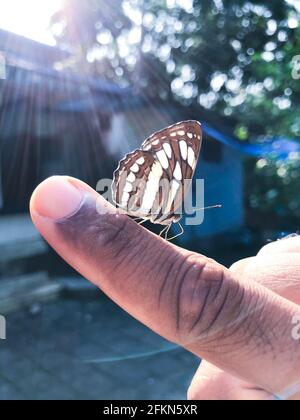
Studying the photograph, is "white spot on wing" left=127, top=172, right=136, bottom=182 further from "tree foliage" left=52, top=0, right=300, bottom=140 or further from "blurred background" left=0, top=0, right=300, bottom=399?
"tree foliage" left=52, top=0, right=300, bottom=140

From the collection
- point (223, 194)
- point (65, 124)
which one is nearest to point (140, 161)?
point (65, 124)

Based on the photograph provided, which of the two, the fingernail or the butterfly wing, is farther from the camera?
the butterfly wing

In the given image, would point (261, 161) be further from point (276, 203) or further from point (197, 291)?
point (197, 291)

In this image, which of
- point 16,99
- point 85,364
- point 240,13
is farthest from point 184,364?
point 240,13

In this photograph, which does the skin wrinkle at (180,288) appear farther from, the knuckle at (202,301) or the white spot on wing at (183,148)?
the white spot on wing at (183,148)

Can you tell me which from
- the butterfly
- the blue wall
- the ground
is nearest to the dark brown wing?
the butterfly

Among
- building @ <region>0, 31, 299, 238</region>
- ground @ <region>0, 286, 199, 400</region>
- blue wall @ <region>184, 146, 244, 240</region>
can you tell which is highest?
building @ <region>0, 31, 299, 238</region>
